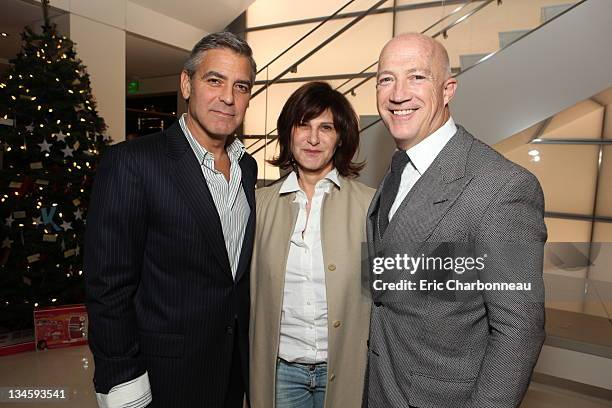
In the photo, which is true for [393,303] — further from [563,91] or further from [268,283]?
[563,91]

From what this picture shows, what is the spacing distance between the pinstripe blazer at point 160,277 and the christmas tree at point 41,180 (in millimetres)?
3384

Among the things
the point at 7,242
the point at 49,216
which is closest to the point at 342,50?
the point at 49,216

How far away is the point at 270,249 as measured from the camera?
1.86 m

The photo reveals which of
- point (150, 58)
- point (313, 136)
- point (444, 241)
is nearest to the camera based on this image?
point (444, 241)

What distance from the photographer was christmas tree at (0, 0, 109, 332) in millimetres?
4258

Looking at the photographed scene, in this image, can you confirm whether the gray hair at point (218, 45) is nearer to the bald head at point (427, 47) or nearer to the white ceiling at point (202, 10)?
the bald head at point (427, 47)

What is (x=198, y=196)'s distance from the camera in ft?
5.23

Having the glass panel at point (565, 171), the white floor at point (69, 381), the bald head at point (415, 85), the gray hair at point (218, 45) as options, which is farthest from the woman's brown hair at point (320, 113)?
the glass panel at point (565, 171)

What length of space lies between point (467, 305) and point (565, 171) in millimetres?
5302

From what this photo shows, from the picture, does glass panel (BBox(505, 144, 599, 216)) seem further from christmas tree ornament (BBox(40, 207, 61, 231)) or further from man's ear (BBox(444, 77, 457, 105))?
christmas tree ornament (BBox(40, 207, 61, 231))

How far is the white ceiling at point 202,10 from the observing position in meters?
7.25

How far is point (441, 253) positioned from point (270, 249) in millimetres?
817

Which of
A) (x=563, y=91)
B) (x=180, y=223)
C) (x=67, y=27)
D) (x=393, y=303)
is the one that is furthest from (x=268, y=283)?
(x=67, y=27)

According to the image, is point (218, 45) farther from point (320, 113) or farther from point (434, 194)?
point (434, 194)
